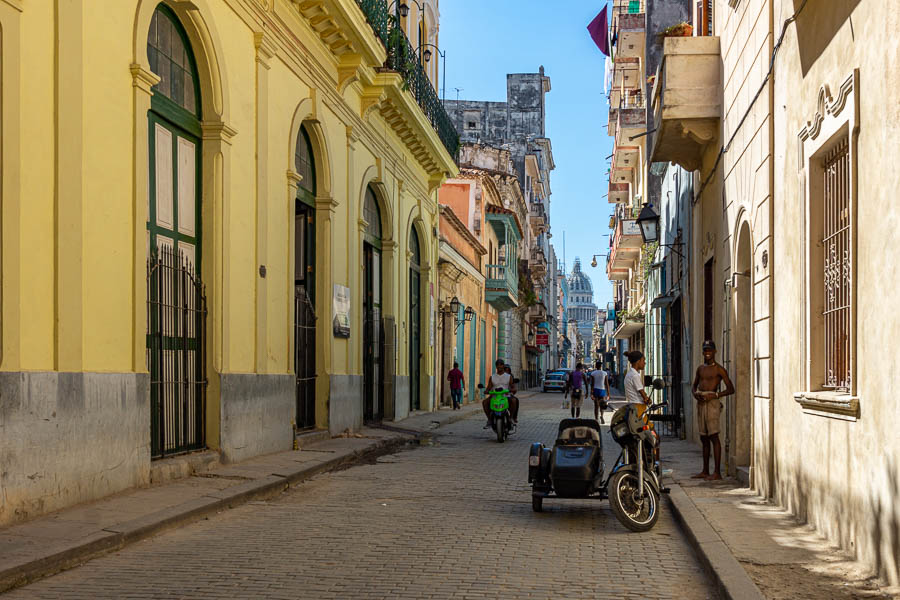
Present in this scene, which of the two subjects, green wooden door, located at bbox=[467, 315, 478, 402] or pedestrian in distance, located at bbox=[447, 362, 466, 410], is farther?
green wooden door, located at bbox=[467, 315, 478, 402]

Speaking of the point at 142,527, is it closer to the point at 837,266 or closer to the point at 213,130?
the point at 837,266

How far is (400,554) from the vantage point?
7.50 m

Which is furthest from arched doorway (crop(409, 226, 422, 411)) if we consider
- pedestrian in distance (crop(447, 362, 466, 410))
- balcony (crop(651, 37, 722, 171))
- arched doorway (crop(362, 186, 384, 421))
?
balcony (crop(651, 37, 722, 171))

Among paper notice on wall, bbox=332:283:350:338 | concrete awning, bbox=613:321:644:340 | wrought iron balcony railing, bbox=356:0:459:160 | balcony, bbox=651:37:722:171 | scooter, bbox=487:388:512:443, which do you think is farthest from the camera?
concrete awning, bbox=613:321:644:340

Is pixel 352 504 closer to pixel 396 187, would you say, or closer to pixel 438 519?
pixel 438 519

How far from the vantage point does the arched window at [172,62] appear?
11.2 m

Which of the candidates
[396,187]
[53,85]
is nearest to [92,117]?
[53,85]

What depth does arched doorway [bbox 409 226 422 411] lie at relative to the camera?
1016 inches

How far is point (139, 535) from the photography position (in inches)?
305

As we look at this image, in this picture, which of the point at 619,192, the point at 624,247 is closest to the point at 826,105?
the point at 624,247

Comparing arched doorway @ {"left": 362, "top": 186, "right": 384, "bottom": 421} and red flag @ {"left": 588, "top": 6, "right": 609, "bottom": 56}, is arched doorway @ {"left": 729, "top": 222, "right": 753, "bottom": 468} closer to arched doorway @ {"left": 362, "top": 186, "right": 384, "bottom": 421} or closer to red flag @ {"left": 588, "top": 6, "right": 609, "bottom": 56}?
arched doorway @ {"left": 362, "top": 186, "right": 384, "bottom": 421}

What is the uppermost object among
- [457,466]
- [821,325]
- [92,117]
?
[92,117]

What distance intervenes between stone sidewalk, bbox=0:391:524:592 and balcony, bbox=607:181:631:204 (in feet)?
94.6

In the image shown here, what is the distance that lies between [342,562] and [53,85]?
4.60m
